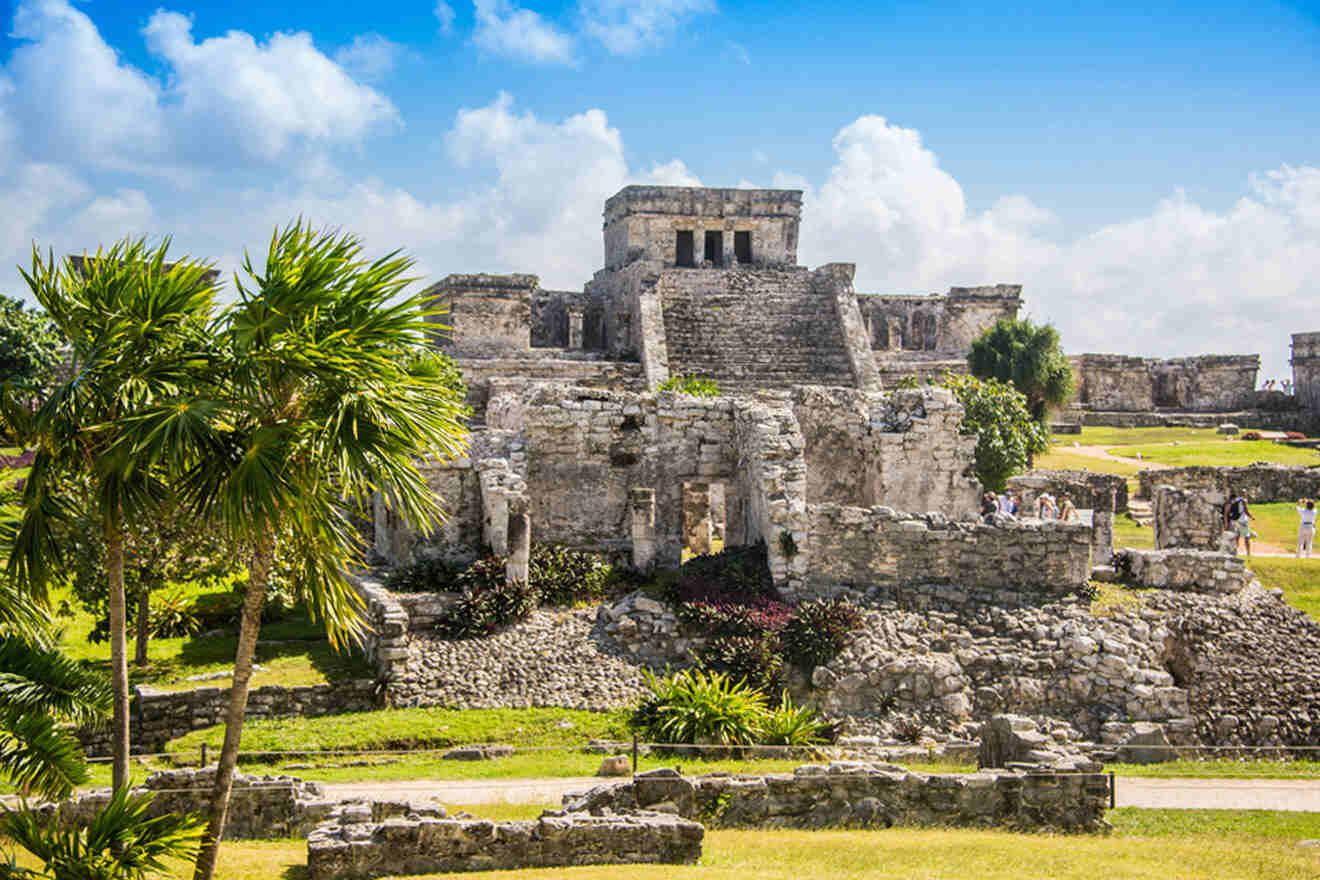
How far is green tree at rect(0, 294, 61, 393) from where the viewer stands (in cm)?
3169

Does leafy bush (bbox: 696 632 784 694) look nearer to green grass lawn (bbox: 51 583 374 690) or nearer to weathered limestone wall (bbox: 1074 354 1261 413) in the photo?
green grass lawn (bbox: 51 583 374 690)

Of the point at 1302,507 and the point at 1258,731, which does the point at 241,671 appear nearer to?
the point at 1258,731

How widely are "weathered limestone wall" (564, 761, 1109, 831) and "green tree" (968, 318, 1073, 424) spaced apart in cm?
2460

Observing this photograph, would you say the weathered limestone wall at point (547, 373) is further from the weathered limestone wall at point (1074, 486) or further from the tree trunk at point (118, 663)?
the tree trunk at point (118, 663)

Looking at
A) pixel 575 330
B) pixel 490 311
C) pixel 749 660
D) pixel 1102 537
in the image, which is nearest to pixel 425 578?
pixel 749 660

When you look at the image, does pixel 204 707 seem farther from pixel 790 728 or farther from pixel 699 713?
pixel 790 728

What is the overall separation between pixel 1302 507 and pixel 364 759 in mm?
16907

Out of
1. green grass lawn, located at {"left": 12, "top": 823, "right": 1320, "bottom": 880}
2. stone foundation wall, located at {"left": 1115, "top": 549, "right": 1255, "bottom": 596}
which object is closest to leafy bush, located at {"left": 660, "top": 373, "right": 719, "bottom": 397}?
stone foundation wall, located at {"left": 1115, "top": 549, "right": 1255, "bottom": 596}

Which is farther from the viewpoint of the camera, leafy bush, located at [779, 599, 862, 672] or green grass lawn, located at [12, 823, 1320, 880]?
leafy bush, located at [779, 599, 862, 672]

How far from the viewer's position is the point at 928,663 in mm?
16156

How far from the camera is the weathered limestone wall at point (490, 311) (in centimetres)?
3509

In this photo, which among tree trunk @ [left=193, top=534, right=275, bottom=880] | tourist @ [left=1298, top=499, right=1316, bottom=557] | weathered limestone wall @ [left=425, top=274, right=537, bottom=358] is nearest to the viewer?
tree trunk @ [left=193, top=534, right=275, bottom=880]

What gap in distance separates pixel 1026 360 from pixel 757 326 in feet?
26.0

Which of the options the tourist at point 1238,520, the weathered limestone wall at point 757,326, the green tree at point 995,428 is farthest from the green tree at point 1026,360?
the tourist at point 1238,520
